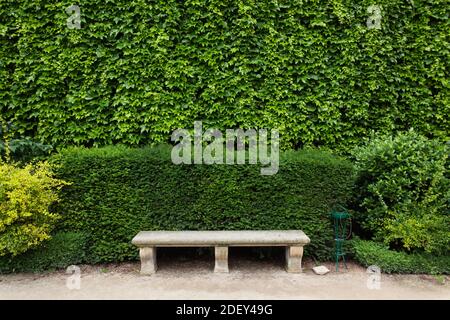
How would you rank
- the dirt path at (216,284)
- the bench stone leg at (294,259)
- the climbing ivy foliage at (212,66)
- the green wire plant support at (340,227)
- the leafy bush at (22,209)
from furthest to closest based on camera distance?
the climbing ivy foliage at (212,66) < the green wire plant support at (340,227) < the bench stone leg at (294,259) < the leafy bush at (22,209) < the dirt path at (216,284)

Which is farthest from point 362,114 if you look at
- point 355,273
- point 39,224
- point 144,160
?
point 39,224

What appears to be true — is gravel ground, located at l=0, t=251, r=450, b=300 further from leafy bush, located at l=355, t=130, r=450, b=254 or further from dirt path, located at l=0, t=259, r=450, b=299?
leafy bush, located at l=355, t=130, r=450, b=254

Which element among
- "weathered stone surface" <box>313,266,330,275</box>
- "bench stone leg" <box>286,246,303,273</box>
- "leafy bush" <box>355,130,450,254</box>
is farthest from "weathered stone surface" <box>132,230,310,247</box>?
"leafy bush" <box>355,130,450,254</box>

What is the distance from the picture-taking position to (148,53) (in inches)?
212

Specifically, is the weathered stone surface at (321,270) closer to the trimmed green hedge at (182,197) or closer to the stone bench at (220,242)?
the stone bench at (220,242)

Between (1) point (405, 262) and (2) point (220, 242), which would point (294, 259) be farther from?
(1) point (405, 262)

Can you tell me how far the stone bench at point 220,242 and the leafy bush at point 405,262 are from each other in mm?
937

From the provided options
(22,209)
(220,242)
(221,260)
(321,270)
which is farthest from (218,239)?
(22,209)

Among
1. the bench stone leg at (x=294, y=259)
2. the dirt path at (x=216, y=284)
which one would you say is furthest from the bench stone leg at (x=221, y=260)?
the bench stone leg at (x=294, y=259)

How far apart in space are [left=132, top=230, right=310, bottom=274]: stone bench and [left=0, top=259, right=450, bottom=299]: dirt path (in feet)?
0.51

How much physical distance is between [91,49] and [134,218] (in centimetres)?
270

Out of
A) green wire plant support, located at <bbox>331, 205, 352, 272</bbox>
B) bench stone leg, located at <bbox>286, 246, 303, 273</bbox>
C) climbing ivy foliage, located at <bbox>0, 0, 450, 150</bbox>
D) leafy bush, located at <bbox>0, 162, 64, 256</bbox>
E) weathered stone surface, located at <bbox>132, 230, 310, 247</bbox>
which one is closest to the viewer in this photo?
leafy bush, located at <bbox>0, 162, 64, 256</bbox>

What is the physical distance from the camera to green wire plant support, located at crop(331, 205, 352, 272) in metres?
4.58

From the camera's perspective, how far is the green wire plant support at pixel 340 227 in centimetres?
→ 458
